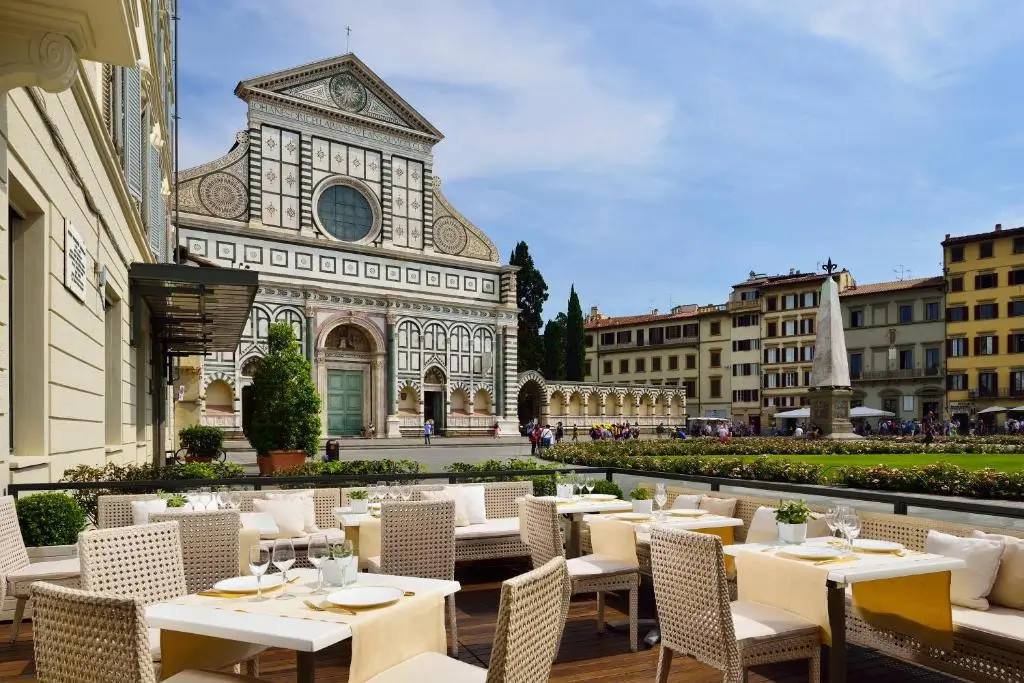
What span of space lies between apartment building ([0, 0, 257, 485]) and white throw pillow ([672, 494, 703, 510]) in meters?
5.96

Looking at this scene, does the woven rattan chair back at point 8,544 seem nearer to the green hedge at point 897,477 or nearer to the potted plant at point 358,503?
the potted plant at point 358,503

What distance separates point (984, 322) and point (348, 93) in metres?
42.6

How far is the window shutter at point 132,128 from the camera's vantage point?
1284 centimetres

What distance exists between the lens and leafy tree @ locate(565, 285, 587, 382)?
5922cm

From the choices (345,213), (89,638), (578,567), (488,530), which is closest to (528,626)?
(89,638)

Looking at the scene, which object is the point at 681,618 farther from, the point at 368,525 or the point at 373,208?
the point at 373,208

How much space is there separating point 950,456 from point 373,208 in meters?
27.6

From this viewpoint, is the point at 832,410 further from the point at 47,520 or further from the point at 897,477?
the point at 47,520

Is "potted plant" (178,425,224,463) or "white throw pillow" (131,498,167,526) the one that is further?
"potted plant" (178,425,224,463)

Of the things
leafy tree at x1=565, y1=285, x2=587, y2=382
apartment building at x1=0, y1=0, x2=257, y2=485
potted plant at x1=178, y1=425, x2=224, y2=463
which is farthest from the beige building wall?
leafy tree at x1=565, y1=285, x2=587, y2=382

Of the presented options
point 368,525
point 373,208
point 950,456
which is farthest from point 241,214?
point 368,525

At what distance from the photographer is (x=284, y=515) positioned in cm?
828

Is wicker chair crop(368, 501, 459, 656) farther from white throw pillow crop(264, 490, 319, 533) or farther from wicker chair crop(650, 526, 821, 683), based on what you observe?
white throw pillow crop(264, 490, 319, 533)

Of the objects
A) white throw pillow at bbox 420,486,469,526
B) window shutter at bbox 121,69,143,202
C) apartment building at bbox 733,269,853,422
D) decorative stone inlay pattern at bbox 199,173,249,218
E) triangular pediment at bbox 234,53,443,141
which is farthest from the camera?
apartment building at bbox 733,269,853,422
